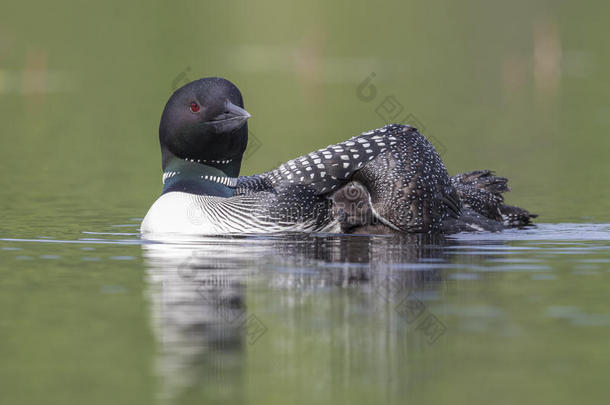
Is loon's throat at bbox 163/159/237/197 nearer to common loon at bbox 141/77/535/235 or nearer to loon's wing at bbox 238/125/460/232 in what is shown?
common loon at bbox 141/77/535/235

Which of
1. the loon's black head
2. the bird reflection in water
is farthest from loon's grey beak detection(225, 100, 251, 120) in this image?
the bird reflection in water

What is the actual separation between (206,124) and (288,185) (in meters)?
Result: 0.85

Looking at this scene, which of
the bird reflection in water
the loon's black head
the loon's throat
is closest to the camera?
the bird reflection in water

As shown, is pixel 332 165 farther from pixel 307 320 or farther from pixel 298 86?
pixel 298 86

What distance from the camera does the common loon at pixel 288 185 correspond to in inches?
404

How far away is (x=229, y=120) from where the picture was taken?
10.3m

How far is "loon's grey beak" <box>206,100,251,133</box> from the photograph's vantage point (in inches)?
405

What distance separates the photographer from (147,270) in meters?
9.00

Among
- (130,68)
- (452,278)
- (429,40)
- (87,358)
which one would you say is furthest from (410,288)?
(429,40)

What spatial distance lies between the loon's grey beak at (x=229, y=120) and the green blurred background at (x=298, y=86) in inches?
54.3

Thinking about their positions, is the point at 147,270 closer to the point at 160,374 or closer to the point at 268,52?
the point at 160,374

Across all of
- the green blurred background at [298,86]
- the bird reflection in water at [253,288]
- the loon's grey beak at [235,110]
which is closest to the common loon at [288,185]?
the loon's grey beak at [235,110]

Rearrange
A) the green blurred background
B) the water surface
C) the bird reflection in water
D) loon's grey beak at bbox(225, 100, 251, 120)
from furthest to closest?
the green blurred background → loon's grey beak at bbox(225, 100, 251, 120) → the bird reflection in water → the water surface

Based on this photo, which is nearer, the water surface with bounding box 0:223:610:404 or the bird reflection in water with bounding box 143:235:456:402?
the water surface with bounding box 0:223:610:404
